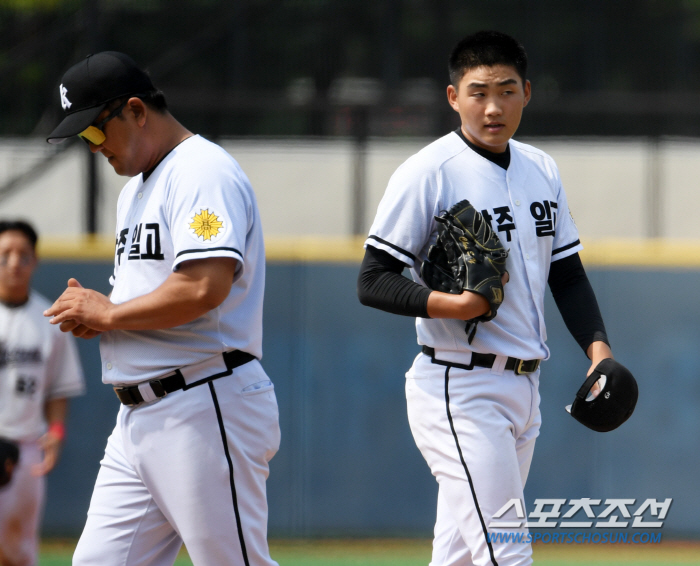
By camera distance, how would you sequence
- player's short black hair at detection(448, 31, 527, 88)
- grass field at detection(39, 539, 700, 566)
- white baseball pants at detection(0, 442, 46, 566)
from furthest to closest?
grass field at detection(39, 539, 700, 566)
white baseball pants at detection(0, 442, 46, 566)
player's short black hair at detection(448, 31, 527, 88)

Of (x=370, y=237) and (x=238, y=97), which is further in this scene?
(x=238, y=97)

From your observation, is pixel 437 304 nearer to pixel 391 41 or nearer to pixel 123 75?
pixel 123 75

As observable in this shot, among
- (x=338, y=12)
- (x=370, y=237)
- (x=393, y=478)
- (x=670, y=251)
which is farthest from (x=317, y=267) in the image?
(x=338, y=12)

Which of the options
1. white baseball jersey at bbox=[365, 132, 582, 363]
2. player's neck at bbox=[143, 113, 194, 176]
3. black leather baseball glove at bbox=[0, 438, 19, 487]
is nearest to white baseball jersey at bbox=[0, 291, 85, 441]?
black leather baseball glove at bbox=[0, 438, 19, 487]

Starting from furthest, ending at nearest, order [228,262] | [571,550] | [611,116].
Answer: [611,116] < [571,550] < [228,262]

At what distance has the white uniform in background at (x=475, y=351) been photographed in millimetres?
2678

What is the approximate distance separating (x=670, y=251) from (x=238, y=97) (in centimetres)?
537

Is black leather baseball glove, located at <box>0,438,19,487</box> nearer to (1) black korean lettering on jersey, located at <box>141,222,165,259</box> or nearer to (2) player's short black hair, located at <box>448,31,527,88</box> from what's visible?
(1) black korean lettering on jersey, located at <box>141,222,165,259</box>

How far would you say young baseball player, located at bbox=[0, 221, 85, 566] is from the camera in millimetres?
4742

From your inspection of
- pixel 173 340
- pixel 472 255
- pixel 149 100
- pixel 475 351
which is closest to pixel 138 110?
pixel 149 100

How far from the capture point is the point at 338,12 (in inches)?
401

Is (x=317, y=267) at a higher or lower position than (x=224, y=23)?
lower

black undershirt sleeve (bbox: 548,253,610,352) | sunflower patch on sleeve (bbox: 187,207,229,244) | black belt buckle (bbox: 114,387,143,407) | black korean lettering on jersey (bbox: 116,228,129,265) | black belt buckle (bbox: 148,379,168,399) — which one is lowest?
black belt buckle (bbox: 114,387,143,407)

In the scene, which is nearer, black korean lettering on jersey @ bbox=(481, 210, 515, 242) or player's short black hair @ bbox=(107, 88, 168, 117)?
player's short black hair @ bbox=(107, 88, 168, 117)
